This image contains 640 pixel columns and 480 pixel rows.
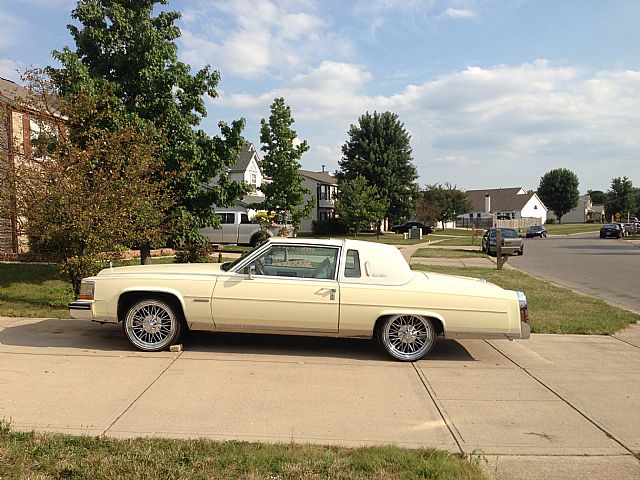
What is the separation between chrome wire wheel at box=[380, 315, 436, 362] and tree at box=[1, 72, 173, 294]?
4774 mm

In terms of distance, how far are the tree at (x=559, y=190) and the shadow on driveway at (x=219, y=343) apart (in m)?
105

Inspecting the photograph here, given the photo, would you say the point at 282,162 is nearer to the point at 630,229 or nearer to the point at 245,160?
the point at 245,160

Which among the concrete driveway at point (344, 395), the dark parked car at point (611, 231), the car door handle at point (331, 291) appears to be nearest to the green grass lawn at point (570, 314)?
the concrete driveway at point (344, 395)

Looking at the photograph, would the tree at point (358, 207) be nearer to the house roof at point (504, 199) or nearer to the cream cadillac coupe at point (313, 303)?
the cream cadillac coupe at point (313, 303)

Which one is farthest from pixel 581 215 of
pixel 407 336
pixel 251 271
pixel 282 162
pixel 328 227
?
pixel 251 271

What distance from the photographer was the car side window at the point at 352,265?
6387mm

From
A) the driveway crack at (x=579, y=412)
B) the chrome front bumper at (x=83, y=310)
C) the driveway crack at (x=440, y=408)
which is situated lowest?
the driveway crack at (x=579, y=412)

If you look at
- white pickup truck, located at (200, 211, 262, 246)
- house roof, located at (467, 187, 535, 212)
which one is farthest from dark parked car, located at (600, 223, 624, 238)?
house roof, located at (467, 187, 535, 212)

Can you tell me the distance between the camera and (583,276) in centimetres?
1769

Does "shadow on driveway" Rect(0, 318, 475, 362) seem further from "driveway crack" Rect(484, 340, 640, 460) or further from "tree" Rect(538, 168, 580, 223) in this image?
"tree" Rect(538, 168, 580, 223)

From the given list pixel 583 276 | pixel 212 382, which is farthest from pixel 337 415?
pixel 583 276

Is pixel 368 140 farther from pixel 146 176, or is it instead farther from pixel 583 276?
pixel 146 176

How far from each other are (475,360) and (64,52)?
34.3ft

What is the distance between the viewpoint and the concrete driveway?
409cm
